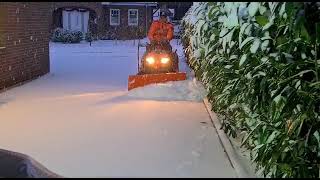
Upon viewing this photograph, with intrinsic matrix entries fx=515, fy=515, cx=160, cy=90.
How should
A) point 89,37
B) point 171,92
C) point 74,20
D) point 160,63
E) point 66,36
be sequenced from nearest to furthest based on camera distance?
point 171,92, point 160,63, point 66,36, point 89,37, point 74,20

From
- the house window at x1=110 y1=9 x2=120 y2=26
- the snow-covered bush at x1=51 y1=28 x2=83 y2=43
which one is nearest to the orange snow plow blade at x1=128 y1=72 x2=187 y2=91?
the snow-covered bush at x1=51 y1=28 x2=83 y2=43

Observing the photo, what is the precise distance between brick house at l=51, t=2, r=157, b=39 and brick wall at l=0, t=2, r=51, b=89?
77.7 ft

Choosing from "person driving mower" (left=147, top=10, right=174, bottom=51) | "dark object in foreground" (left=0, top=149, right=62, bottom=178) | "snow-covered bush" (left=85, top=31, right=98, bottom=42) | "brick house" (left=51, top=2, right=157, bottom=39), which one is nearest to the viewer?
"dark object in foreground" (left=0, top=149, right=62, bottom=178)

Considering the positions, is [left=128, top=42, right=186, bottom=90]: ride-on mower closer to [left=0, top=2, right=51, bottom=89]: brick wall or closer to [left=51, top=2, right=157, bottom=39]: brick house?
[left=0, top=2, right=51, bottom=89]: brick wall

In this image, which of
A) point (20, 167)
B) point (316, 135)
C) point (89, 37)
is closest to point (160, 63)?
point (20, 167)

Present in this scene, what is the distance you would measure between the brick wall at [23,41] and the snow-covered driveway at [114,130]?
2.26ft

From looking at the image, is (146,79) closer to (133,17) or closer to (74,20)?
(74,20)

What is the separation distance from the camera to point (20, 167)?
5961 millimetres

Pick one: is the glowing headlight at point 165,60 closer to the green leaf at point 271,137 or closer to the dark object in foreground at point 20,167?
the dark object in foreground at point 20,167

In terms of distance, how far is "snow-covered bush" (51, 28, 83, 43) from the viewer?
117 ft

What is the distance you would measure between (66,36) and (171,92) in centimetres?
2535

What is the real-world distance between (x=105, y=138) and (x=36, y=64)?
338 inches

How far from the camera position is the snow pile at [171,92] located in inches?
437

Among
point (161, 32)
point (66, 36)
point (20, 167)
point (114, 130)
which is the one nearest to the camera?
point (20, 167)
